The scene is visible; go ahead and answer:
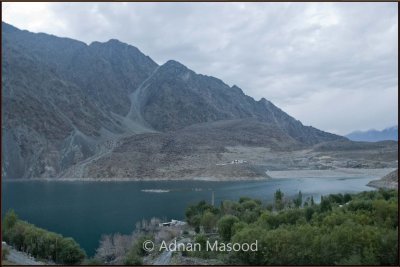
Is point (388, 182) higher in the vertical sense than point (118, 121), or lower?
lower

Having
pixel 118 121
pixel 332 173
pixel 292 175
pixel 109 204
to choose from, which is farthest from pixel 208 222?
pixel 118 121

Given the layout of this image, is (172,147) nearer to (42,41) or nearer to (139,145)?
(139,145)

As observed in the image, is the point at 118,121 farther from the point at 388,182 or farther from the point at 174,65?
the point at 388,182

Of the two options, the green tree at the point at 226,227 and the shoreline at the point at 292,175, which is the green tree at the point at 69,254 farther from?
the shoreline at the point at 292,175

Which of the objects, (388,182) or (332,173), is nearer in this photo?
(388,182)

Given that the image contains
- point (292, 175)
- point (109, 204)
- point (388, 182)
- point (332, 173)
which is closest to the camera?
point (109, 204)

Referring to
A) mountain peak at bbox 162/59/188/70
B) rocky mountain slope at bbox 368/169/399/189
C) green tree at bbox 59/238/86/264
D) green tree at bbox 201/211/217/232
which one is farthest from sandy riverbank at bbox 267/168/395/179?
mountain peak at bbox 162/59/188/70

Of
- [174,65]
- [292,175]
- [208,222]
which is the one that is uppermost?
[174,65]

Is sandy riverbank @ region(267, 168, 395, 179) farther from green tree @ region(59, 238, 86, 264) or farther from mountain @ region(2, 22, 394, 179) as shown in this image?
green tree @ region(59, 238, 86, 264)
